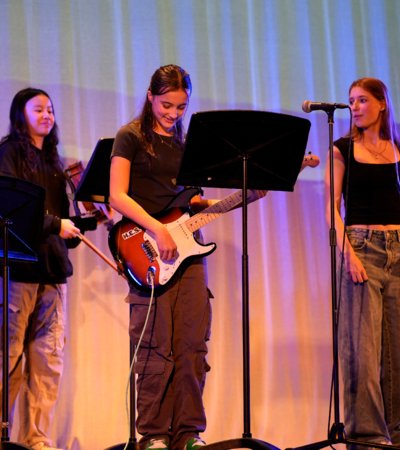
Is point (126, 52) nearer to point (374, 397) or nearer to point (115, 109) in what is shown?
point (115, 109)

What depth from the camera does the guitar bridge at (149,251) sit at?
2955mm

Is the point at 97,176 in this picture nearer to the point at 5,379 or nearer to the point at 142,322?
the point at 142,322

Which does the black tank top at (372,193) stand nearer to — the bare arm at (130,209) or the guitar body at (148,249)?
the guitar body at (148,249)

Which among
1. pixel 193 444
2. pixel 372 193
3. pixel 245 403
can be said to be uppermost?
pixel 372 193

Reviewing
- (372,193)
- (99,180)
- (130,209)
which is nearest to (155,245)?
(130,209)

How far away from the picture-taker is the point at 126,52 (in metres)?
4.09

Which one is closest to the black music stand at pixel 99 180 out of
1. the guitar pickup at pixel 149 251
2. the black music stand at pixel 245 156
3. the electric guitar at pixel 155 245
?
the electric guitar at pixel 155 245

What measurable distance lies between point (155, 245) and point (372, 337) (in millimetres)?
1053

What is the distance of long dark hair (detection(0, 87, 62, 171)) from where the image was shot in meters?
3.40

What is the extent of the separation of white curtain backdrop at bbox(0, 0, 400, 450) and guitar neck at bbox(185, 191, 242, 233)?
43.2 inches

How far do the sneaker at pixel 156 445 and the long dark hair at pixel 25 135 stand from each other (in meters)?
1.38

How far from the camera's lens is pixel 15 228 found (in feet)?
9.15

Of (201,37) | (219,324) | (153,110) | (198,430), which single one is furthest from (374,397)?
(201,37)

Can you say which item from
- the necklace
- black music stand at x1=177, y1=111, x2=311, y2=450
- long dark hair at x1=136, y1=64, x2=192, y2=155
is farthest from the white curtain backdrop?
black music stand at x1=177, y1=111, x2=311, y2=450
